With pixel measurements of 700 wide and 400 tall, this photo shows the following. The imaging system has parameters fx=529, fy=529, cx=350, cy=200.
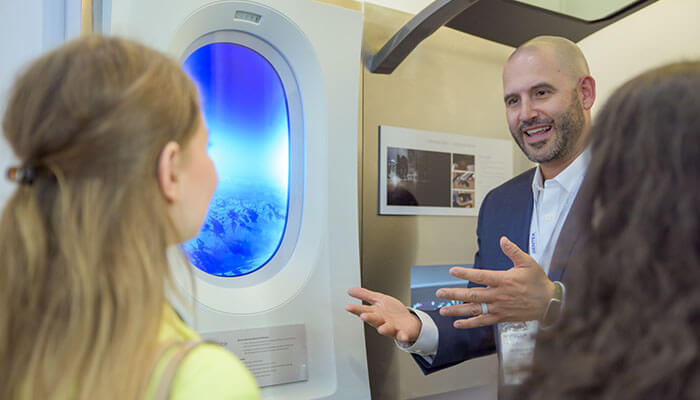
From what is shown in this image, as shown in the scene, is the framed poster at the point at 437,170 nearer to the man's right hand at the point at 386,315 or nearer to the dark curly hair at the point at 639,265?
the man's right hand at the point at 386,315

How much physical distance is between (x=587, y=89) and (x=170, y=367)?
1564 mm

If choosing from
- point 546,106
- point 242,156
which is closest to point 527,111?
point 546,106

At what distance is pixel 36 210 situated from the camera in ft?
1.94

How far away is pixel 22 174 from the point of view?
59 centimetres

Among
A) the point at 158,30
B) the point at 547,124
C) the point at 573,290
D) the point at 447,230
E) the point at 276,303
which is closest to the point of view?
the point at 573,290

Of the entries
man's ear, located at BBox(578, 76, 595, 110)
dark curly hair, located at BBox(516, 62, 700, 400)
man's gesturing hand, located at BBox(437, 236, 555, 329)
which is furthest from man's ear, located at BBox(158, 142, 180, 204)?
man's ear, located at BBox(578, 76, 595, 110)

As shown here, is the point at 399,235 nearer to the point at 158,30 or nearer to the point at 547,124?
the point at 547,124

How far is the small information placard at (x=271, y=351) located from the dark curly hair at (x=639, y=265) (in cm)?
91

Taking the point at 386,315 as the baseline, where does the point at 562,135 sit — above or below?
above

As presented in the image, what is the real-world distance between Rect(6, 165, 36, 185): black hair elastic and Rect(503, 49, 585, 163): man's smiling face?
4.67 feet

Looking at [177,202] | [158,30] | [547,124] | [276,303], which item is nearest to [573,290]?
[177,202]

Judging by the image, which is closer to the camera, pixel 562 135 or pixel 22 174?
pixel 22 174

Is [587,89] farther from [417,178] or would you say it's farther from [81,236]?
[81,236]

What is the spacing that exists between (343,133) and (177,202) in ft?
2.83
